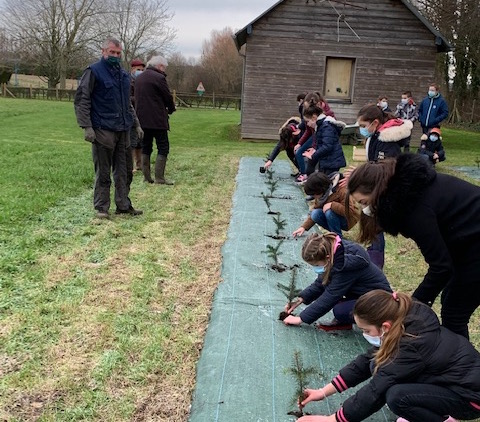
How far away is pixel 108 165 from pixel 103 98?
735mm

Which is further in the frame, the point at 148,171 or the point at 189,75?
the point at 189,75

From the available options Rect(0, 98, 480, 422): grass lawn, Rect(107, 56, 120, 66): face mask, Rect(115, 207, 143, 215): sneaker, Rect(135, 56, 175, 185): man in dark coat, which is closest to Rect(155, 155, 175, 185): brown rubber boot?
Rect(0, 98, 480, 422): grass lawn

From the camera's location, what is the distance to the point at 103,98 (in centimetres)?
539

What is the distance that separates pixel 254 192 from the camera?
735cm

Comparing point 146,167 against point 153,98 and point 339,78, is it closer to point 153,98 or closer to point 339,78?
point 153,98

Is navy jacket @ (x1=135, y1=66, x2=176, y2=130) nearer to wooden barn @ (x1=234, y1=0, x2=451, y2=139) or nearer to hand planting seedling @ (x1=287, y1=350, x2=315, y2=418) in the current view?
hand planting seedling @ (x1=287, y1=350, x2=315, y2=418)

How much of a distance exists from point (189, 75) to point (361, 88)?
1330 inches

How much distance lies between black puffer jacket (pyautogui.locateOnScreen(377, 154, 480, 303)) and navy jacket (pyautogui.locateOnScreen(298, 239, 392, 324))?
1.98 ft

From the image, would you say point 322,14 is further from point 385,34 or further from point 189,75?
point 189,75

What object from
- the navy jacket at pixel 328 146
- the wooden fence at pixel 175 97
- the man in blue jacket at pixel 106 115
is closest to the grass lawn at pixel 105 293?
the man in blue jacket at pixel 106 115

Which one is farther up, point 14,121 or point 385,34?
point 385,34

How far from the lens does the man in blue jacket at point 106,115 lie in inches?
206

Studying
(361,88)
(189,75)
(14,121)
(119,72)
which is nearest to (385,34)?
(361,88)

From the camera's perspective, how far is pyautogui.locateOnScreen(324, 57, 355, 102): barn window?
15.1 meters
